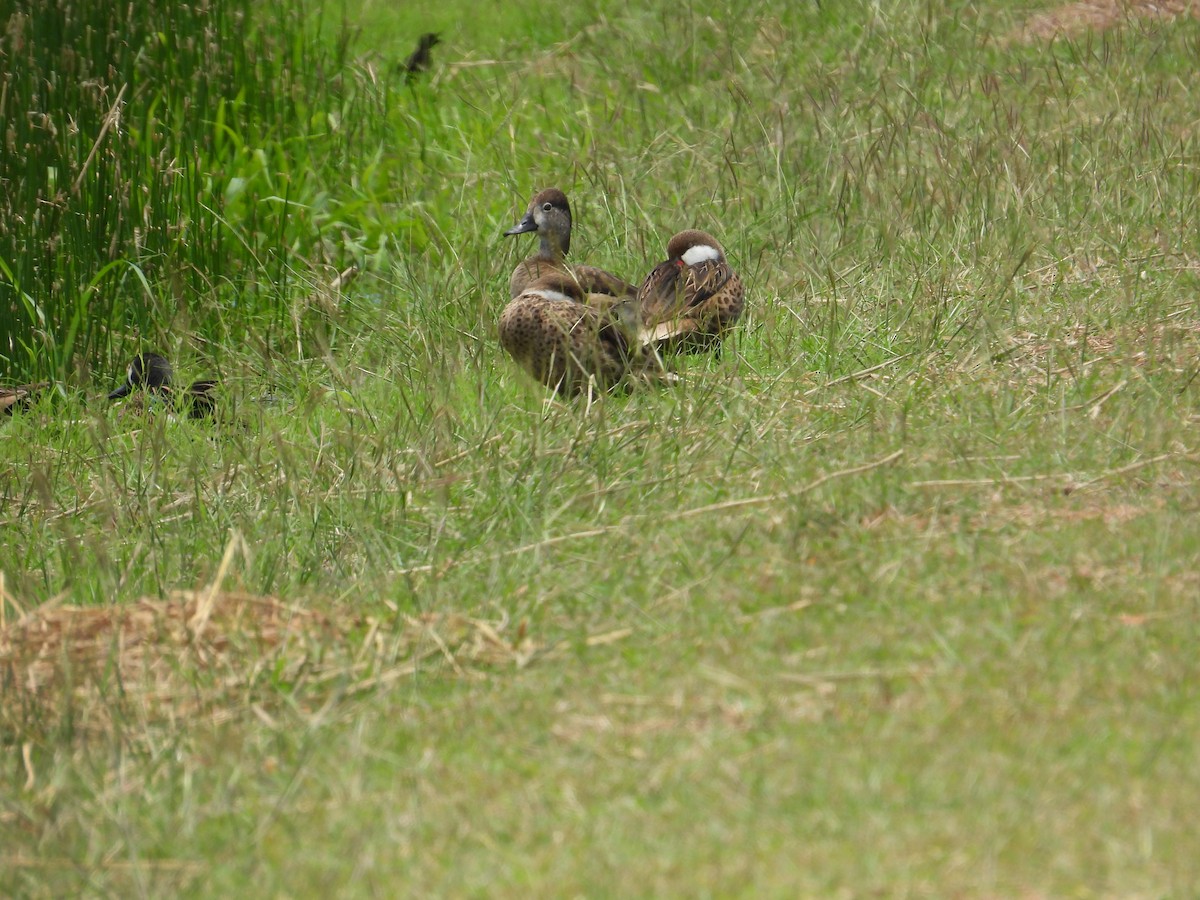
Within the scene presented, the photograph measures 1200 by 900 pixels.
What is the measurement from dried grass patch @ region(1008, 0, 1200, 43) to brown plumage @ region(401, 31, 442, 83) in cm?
329

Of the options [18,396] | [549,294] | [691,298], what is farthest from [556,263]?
[18,396]

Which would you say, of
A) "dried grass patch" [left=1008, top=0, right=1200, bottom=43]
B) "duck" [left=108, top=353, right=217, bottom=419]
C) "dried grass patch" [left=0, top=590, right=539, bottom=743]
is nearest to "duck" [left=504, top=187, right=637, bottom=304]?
"duck" [left=108, top=353, right=217, bottom=419]

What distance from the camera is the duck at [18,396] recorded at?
19.6 feet

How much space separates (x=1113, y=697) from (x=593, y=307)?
2.80m

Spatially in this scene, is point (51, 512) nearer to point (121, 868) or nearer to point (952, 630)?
point (121, 868)

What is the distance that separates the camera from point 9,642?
12.0 ft

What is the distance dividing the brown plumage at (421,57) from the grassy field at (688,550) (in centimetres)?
190

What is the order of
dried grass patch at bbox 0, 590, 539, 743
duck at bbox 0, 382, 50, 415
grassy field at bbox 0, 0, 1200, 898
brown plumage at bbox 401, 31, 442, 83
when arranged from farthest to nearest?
brown plumage at bbox 401, 31, 442, 83 < duck at bbox 0, 382, 50, 415 < dried grass patch at bbox 0, 590, 539, 743 < grassy field at bbox 0, 0, 1200, 898

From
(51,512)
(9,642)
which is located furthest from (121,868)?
(51,512)

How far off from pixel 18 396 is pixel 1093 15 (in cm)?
570

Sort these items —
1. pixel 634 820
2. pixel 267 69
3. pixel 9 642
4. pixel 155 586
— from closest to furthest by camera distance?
pixel 634 820, pixel 9 642, pixel 155 586, pixel 267 69

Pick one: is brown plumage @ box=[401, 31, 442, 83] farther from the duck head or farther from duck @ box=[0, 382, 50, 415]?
duck @ box=[0, 382, 50, 415]

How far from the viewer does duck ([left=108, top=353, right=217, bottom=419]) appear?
585cm

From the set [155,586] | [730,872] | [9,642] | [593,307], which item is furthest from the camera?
[593,307]
